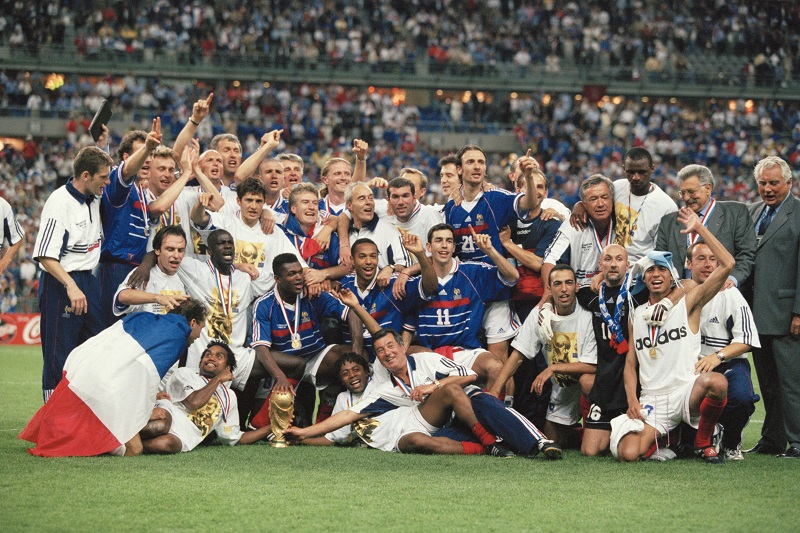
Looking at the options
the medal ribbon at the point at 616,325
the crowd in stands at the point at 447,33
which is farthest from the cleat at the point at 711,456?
the crowd in stands at the point at 447,33

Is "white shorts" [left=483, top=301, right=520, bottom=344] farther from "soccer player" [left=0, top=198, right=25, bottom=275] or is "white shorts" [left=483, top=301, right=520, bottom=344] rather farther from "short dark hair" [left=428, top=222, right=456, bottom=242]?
"soccer player" [left=0, top=198, right=25, bottom=275]

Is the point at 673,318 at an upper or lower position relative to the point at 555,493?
upper

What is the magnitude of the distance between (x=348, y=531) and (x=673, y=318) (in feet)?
11.4

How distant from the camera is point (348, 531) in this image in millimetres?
5000

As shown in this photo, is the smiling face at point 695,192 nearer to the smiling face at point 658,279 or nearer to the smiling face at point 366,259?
the smiling face at point 658,279

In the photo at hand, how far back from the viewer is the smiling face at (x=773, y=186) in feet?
26.0

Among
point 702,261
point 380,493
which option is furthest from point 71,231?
point 702,261

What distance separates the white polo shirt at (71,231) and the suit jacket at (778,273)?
5.55 meters

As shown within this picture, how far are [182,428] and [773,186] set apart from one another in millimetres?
5225

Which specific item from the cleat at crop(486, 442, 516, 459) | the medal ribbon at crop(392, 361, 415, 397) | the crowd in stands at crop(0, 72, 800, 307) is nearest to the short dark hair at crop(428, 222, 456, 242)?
the medal ribbon at crop(392, 361, 415, 397)

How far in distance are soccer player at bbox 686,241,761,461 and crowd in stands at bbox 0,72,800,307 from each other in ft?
75.6

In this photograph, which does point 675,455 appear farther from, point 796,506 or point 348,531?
point 348,531

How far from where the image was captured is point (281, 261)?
8.53m

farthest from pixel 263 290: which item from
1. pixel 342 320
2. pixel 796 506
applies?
pixel 796 506
